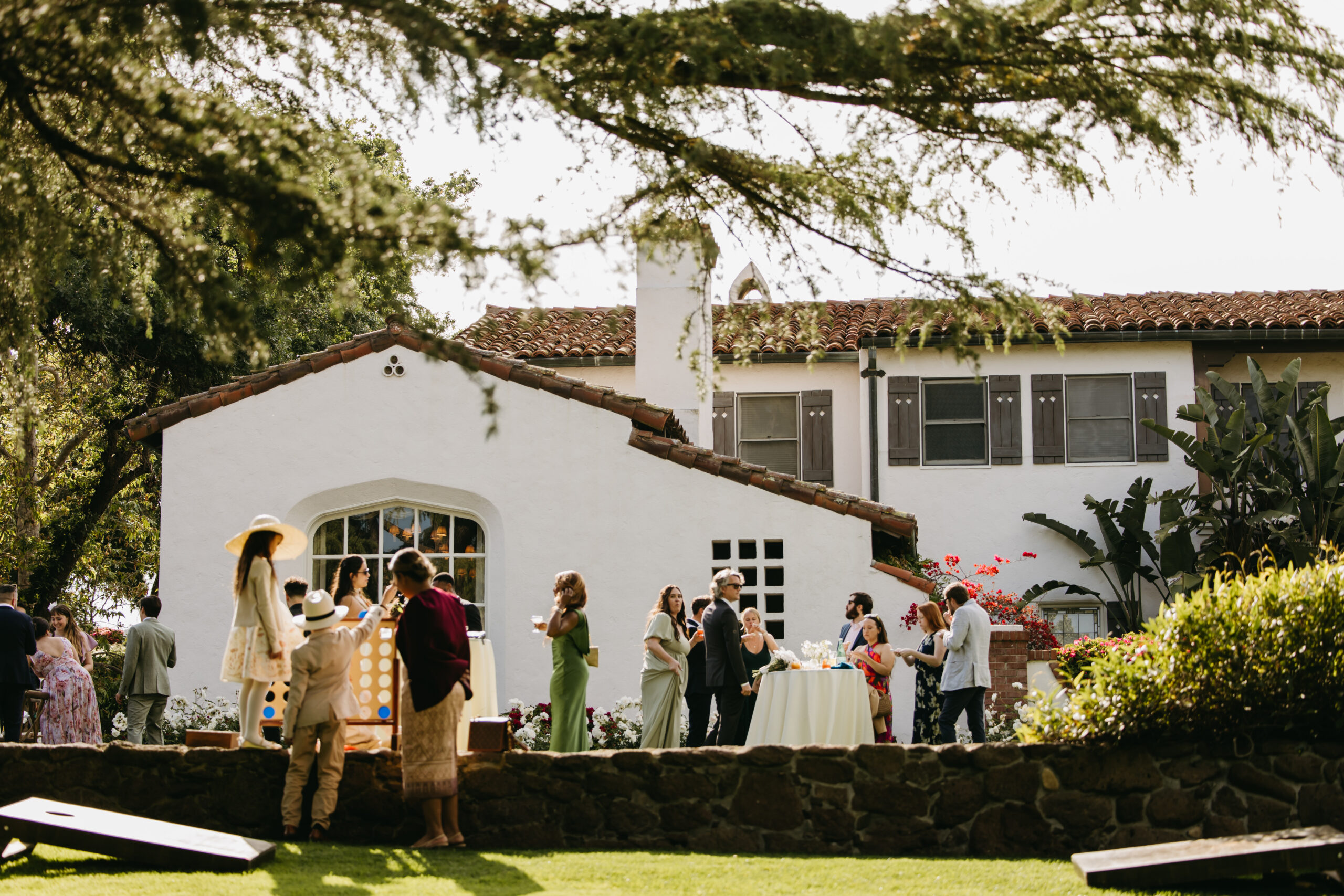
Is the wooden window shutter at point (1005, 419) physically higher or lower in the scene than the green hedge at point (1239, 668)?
higher

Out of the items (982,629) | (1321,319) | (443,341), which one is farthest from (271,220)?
(1321,319)

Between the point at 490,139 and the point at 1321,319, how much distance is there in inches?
679

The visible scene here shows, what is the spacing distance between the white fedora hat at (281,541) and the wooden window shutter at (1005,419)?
13.4 meters

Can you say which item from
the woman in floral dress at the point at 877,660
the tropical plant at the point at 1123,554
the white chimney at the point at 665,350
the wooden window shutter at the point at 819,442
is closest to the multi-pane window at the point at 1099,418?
the tropical plant at the point at 1123,554

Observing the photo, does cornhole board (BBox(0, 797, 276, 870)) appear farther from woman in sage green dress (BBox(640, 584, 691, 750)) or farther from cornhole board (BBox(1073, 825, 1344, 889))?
cornhole board (BBox(1073, 825, 1344, 889))

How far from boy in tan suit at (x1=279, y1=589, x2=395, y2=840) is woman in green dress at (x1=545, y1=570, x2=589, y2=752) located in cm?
197

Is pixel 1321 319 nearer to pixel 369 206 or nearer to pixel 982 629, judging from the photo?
pixel 982 629

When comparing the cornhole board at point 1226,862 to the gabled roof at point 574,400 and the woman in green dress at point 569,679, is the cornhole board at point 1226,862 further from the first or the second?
the gabled roof at point 574,400

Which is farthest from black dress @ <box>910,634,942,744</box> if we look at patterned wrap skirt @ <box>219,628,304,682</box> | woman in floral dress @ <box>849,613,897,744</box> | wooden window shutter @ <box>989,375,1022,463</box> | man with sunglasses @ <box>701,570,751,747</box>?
wooden window shutter @ <box>989,375,1022,463</box>

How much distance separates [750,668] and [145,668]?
18.9 ft

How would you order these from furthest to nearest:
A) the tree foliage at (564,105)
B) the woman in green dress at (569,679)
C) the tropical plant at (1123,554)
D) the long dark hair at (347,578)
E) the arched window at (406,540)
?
the tropical plant at (1123,554), the arched window at (406,540), the woman in green dress at (569,679), the long dark hair at (347,578), the tree foliage at (564,105)

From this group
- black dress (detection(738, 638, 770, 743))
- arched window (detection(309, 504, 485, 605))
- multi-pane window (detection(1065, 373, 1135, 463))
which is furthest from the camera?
multi-pane window (detection(1065, 373, 1135, 463))

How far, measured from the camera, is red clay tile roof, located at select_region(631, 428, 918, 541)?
14156mm

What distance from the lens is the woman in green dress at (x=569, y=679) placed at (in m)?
9.79
